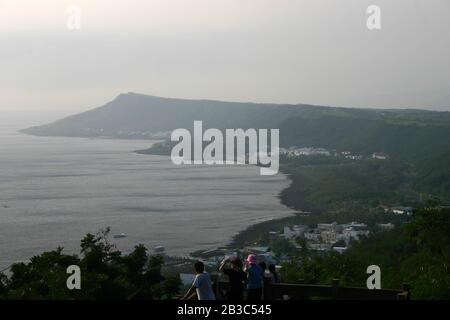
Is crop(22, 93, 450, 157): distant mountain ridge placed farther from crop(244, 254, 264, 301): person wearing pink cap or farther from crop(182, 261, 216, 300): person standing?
crop(182, 261, 216, 300): person standing

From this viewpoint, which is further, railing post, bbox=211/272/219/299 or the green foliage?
the green foliage

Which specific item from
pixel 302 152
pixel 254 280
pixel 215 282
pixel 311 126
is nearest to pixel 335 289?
pixel 254 280

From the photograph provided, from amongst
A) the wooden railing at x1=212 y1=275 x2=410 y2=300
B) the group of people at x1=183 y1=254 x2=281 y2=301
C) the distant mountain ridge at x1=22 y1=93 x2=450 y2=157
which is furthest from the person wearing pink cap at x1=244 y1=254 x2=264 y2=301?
the distant mountain ridge at x1=22 y1=93 x2=450 y2=157

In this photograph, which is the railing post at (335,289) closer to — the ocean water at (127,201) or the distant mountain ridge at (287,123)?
the ocean water at (127,201)

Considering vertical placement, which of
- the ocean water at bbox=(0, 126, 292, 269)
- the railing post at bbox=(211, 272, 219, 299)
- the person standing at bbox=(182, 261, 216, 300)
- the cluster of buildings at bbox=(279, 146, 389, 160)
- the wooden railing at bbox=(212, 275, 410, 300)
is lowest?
the ocean water at bbox=(0, 126, 292, 269)

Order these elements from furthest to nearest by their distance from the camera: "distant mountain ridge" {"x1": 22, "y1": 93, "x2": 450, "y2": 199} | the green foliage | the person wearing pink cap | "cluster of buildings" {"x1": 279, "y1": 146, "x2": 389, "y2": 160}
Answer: "cluster of buildings" {"x1": 279, "y1": 146, "x2": 389, "y2": 160} < "distant mountain ridge" {"x1": 22, "y1": 93, "x2": 450, "y2": 199} < the green foliage < the person wearing pink cap

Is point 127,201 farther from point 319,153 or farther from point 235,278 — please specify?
point 235,278

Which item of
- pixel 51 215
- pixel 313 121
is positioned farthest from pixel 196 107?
pixel 51 215
